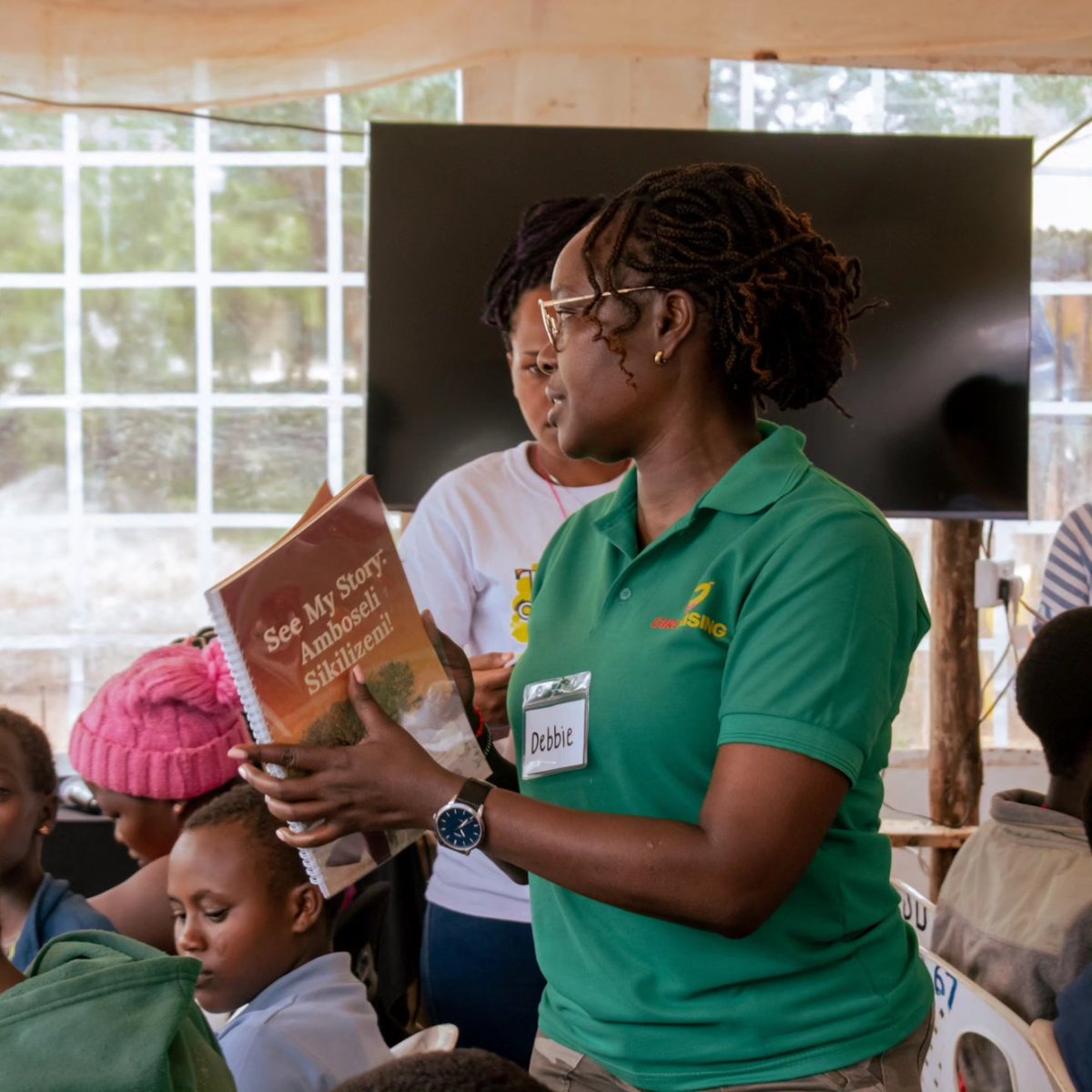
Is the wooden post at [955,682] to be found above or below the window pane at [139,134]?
below

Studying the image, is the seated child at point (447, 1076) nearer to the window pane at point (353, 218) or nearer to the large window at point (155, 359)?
the large window at point (155, 359)

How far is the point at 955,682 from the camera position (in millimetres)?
3791

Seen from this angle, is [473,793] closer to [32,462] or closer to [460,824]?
[460,824]

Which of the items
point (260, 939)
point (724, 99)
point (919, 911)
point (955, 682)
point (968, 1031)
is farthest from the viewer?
point (724, 99)

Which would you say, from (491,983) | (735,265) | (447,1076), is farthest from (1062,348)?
(447,1076)


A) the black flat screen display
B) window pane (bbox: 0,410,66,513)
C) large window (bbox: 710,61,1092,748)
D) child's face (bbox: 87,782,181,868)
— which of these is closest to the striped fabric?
the black flat screen display

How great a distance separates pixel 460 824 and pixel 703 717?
25 cm

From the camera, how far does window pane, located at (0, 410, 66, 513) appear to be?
4.03 metres

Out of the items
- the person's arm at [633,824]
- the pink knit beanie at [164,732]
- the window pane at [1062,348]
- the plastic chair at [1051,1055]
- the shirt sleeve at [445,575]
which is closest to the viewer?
the person's arm at [633,824]

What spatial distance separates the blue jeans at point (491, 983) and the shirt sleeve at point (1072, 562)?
1.62 m

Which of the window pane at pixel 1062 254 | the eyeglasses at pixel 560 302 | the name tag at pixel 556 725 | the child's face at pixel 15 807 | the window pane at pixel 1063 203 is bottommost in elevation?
the child's face at pixel 15 807

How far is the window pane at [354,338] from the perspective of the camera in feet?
13.3

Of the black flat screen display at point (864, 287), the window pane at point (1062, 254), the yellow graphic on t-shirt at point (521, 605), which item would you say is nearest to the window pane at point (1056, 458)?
the window pane at point (1062, 254)

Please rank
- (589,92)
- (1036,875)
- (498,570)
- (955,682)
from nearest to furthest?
(1036,875) < (498,570) < (589,92) < (955,682)
